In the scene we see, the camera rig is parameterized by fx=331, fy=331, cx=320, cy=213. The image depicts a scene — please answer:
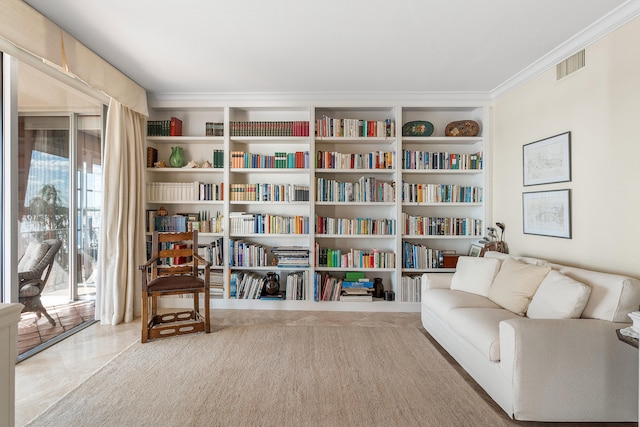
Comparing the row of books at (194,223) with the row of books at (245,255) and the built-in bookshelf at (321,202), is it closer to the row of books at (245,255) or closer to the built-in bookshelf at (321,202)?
the built-in bookshelf at (321,202)

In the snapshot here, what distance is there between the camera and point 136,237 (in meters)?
3.65

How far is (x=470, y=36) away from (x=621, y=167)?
1.45m

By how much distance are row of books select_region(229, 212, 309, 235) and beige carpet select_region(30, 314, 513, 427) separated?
127cm

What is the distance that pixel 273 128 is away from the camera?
13.0 ft

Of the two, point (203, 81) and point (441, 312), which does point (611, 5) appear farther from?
point (203, 81)

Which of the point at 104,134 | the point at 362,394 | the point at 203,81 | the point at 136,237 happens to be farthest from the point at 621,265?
the point at 104,134

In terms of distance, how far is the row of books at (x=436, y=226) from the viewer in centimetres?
395

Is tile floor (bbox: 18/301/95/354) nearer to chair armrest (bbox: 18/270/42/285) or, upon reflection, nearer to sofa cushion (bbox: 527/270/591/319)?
chair armrest (bbox: 18/270/42/285)

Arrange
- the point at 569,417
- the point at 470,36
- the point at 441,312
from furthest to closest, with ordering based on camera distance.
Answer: the point at 441,312 < the point at 470,36 < the point at 569,417

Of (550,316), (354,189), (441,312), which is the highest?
(354,189)

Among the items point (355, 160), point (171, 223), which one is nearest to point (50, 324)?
point (171, 223)

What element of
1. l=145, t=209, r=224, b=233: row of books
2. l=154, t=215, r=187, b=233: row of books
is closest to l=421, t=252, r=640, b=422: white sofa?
l=145, t=209, r=224, b=233: row of books

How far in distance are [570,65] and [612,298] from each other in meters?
1.95

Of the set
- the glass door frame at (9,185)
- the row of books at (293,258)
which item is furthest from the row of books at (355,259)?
the glass door frame at (9,185)
